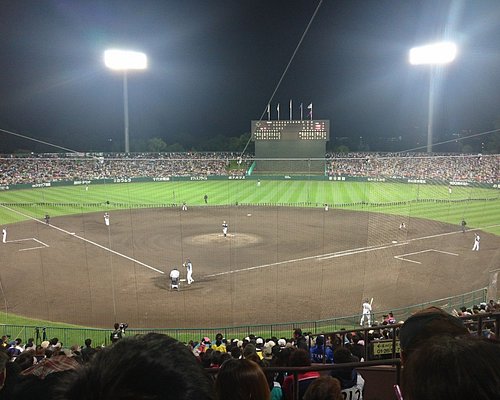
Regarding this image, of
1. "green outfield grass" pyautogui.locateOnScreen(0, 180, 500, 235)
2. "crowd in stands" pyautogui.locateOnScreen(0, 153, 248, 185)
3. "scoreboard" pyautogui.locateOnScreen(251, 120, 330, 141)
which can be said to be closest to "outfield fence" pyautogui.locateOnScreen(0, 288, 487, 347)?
"green outfield grass" pyautogui.locateOnScreen(0, 180, 500, 235)

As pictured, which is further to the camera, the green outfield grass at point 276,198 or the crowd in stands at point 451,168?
the crowd in stands at point 451,168

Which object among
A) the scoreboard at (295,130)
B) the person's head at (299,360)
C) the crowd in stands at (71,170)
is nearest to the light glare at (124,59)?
the crowd in stands at (71,170)

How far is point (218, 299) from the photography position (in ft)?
62.6

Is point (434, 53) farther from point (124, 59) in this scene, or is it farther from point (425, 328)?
point (425, 328)

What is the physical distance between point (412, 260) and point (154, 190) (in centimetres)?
3262

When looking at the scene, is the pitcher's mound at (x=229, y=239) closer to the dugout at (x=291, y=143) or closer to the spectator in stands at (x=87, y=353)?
the spectator in stands at (x=87, y=353)

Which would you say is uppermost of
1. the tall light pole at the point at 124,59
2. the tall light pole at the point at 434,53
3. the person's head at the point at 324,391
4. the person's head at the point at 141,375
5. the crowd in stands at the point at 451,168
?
the tall light pole at the point at 124,59

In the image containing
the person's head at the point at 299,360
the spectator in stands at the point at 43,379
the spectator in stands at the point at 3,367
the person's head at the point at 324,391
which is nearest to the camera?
the spectator in stands at the point at 43,379

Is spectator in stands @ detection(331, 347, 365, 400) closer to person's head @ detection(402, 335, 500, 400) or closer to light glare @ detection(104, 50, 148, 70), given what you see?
person's head @ detection(402, 335, 500, 400)

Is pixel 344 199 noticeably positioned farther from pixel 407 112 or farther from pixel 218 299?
pixel 407 112

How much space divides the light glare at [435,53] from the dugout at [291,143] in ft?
41.8

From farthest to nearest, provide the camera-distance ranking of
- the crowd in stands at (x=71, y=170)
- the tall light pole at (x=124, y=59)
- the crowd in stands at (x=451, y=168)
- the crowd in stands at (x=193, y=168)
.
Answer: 1. the tall light pole at (x=124, y=59)
2. the crowd in stands at (x=71, y=170)
3. the crowd in stands at (x=193, y=168)
4. the crowd in stands at (x=451, y=168)

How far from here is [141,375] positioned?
114 cm

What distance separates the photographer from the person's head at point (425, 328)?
2.14m
